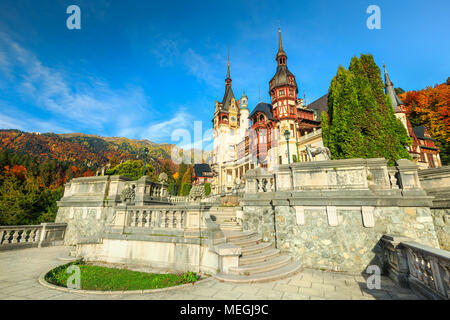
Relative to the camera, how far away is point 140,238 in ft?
23.7

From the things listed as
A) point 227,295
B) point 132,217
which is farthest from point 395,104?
point 132,217

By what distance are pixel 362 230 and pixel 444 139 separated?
4757 centimetres

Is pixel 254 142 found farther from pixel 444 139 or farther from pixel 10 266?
pixel 10 266

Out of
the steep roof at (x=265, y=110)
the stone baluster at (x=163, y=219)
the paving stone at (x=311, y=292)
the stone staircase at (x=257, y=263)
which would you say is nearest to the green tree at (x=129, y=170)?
the steep roof at (x=265, y=110)

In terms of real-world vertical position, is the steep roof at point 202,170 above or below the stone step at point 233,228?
above

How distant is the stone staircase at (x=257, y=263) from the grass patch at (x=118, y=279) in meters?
1.27

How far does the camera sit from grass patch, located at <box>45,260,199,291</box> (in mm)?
5027

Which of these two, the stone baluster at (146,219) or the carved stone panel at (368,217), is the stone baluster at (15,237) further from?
the carved stone panel at (368,217)

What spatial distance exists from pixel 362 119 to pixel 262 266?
40.0 ft

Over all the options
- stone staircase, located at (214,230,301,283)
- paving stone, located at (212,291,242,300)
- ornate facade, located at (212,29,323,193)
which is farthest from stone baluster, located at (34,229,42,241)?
ornate facade, located at (212,29,323,193)

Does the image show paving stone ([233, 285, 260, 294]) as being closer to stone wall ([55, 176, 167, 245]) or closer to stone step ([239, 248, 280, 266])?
stone step ([239, 248, 280, 266])

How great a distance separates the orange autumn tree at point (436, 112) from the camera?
34719 mm

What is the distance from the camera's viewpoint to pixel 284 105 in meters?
39.8

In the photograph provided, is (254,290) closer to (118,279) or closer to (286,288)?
(286,288)
